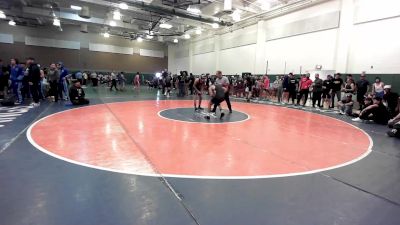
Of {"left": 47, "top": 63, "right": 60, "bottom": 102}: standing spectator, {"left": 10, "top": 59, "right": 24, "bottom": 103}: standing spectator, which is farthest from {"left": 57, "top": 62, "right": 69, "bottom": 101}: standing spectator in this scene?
{"left": 10, "top": 59, "right": 24, "bottom": 103}: standing spectator

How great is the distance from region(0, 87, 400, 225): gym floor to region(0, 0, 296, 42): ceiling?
444 inches

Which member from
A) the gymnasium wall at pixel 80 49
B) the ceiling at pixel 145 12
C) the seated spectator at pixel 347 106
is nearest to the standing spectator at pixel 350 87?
the seated spectator at pixel 347 106

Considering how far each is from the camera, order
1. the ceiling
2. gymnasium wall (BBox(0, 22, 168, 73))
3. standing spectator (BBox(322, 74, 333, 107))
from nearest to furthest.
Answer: standing spectator (BBox(322, 74, 333, 107)) → the ceiling → gymnasium wall (BBox(0, 22, 168, 73))

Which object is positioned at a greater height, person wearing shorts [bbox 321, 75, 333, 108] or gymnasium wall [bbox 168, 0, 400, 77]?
gymnasium wall [bbox 168, 0, 400, 77]

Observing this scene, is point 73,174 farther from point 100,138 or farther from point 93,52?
point 93,52

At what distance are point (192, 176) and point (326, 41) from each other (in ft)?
47.4

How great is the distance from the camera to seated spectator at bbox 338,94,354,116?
34.3ft

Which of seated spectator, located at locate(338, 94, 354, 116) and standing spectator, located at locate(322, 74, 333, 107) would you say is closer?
seated spectator, located at locate(338, 94, 354, 116)

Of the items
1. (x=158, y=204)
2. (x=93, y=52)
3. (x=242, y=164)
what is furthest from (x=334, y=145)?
(x=93, y=52)

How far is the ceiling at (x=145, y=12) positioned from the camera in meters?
16.8

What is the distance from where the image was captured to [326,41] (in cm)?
1489

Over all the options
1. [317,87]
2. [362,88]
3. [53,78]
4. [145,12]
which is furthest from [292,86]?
[145,12]

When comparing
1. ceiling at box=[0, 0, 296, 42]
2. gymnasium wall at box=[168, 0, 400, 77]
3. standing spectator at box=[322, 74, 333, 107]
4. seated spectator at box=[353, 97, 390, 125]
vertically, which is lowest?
seated spectator at box=[353, 97, 390, 125]

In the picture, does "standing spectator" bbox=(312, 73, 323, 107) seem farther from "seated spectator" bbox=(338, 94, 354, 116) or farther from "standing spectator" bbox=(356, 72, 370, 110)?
"seated spectator" bbox=(338, 94, 354, 116)
